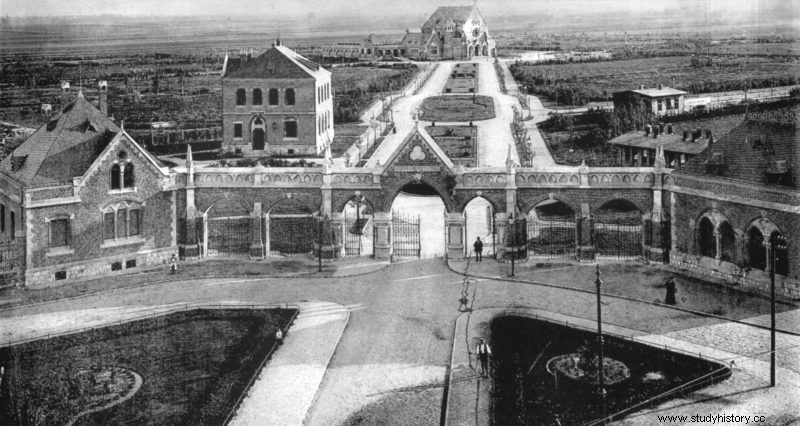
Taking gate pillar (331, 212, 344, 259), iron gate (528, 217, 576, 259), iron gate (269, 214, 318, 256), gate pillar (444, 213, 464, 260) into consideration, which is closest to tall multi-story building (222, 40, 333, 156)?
iron gate (269, 214, 318, 256)

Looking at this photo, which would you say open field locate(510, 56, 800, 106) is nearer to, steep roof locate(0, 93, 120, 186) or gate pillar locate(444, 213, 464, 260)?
gate pillar locate(444, 213, 464, 260)

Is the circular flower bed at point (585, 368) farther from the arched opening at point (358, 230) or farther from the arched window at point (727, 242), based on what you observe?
the arched opening at point (358, 230)

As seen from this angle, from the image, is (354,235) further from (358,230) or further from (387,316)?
(387,316)

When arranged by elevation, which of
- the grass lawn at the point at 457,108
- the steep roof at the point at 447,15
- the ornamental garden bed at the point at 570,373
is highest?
the steep roof at the point at 447,15

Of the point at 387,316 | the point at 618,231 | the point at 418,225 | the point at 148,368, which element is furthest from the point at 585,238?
the point at 148,368

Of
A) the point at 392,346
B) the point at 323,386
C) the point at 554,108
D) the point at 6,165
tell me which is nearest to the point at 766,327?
the point at 392,346

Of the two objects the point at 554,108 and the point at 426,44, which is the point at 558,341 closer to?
the point at 426,44

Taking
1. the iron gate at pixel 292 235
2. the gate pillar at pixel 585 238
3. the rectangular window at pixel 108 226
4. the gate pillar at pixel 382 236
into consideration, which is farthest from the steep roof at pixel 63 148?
the gate pillar at pixel 585 238
